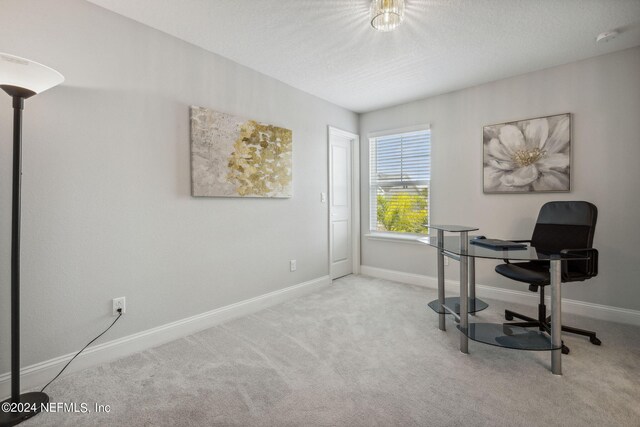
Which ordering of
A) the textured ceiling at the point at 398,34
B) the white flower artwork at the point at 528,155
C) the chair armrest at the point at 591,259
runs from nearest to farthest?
the textured ceiling at the point at 398,34 < the chair armrest at the point at 591,259 < the white flower artwork at the point at 528,155

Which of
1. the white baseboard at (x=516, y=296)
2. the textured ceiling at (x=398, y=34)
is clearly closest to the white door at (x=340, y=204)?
the white baseboard at (x=516, y=296)

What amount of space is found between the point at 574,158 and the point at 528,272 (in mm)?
1434

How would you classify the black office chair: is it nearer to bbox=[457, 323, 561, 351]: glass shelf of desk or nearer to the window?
bbox=[457, 323, 561, 351]: glass shelf of desk

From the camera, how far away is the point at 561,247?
262 cm

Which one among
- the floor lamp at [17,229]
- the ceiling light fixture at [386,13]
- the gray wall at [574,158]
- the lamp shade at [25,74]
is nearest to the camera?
the lamp shade at [25,74]

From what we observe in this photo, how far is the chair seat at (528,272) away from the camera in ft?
7.40

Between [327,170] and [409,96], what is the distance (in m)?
1.43

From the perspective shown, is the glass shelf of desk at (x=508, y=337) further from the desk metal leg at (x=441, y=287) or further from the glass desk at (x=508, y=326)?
the desk metal leg at (x=441, y=287)

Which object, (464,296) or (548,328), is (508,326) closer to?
(548,328)

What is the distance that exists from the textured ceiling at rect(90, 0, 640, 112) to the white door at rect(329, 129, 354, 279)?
3.82ft

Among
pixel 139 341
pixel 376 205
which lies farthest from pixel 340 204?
pixel 139 341

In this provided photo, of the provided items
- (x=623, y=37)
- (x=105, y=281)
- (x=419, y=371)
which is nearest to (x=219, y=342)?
(x=105, y=281)

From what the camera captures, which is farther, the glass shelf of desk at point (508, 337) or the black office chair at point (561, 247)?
the black office chair at point (561, 247)

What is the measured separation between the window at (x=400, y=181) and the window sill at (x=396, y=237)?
2.5 inches
